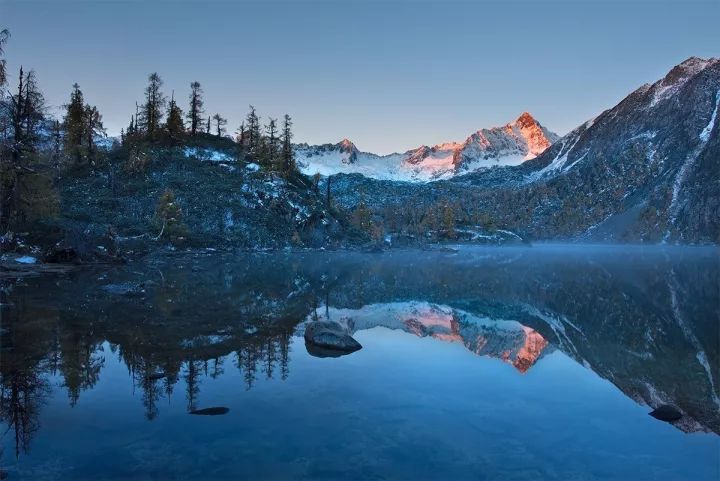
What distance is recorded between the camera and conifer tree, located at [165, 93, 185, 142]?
102m

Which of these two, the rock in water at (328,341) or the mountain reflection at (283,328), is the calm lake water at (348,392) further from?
the rock in water at (328,341)

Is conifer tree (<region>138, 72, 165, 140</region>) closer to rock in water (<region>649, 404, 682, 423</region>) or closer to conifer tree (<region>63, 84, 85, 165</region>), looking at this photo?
conifer tree (<region>63, 84, 85, 165</region>)

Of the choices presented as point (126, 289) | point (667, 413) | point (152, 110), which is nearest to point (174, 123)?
point (152, 110)

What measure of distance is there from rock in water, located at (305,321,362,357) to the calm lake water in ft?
2.09

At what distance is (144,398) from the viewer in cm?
1323

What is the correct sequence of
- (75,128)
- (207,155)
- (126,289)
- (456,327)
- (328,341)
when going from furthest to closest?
(207,155)
(75,128)
(126,289)
(456,327)
(328,341)

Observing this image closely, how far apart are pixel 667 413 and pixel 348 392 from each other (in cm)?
939

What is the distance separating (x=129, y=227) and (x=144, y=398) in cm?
5997

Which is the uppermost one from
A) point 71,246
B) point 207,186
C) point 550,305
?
point 207,186

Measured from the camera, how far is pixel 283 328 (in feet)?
75.7

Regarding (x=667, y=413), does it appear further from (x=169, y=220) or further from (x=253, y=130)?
(x=253, y=130)

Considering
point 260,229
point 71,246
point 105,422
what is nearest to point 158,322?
point 105,422

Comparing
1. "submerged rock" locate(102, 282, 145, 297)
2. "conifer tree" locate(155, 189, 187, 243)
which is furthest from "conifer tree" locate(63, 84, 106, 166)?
"submerged rock" locate(102, 282, 145, 297)

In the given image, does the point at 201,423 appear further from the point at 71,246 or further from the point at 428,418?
the point at 71,246
